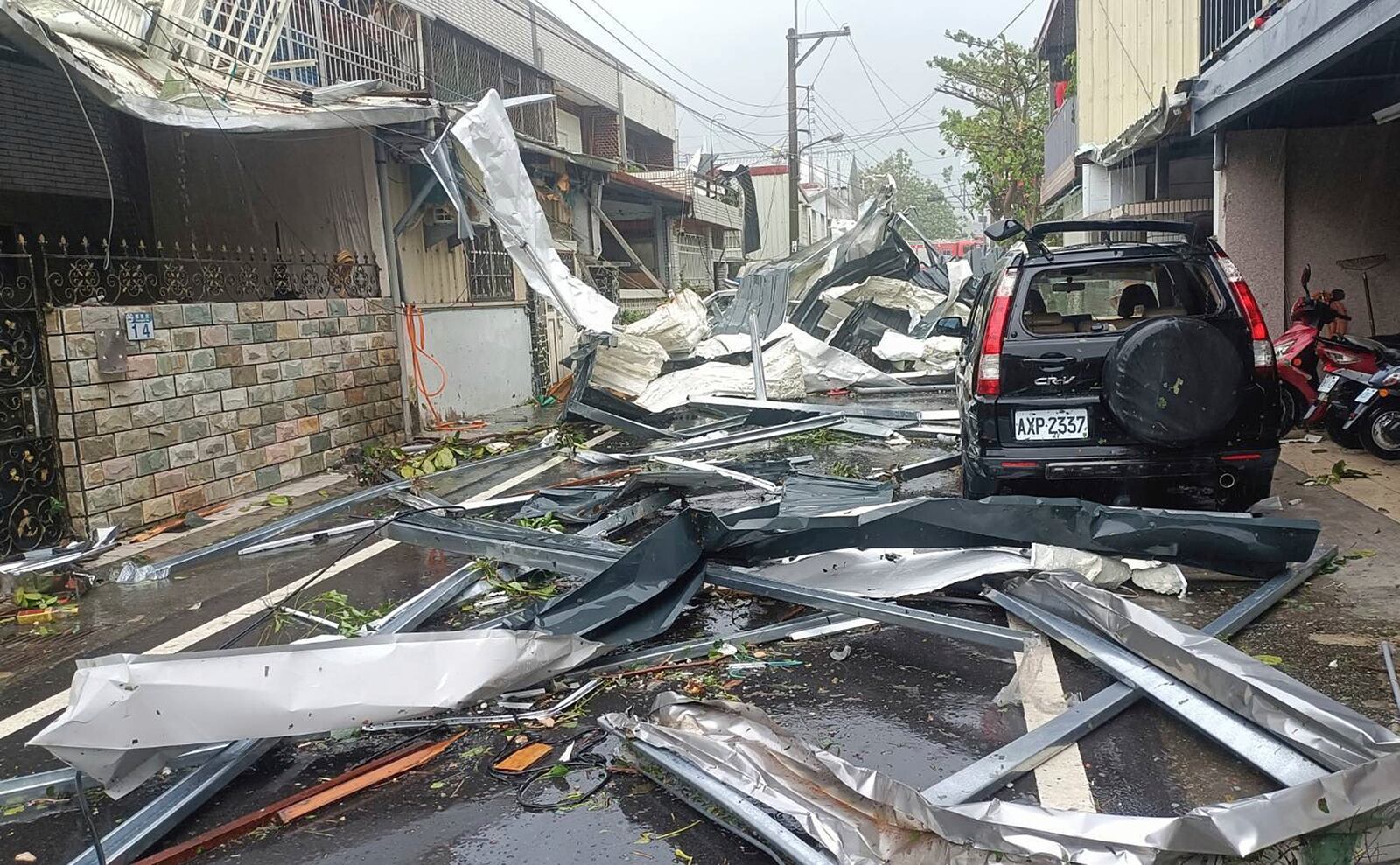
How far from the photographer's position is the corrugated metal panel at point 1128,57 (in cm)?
1156

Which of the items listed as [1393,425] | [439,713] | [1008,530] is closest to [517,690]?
[439,713]

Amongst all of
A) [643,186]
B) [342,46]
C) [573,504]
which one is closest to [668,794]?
[573,504]

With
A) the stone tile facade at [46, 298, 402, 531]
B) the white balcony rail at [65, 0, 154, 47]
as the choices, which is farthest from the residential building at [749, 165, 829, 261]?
the white balcony rail at [65, 0, 154, 47]

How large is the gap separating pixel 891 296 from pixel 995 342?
12787mm

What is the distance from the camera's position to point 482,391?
45.6 ft

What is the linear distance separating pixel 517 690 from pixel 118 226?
417 inches

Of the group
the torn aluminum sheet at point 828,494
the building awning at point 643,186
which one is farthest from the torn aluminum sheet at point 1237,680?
the building awning at point 643,186

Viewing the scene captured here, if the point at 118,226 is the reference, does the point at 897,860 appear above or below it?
below

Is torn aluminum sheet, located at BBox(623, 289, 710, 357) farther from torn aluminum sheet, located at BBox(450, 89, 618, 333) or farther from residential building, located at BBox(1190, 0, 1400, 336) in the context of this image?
residential building, located at BBox(1190, 0, 1400, 336)

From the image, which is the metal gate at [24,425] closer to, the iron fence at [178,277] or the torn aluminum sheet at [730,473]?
the iron fence at [178,277]

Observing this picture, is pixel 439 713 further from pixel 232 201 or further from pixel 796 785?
pixel 232 201

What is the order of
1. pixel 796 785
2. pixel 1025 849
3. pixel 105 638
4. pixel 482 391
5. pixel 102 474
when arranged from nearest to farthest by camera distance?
pixel 1025 849 → pixel 796 785 → pixel 105 638 → pixel 102 474 → pixel 482 391

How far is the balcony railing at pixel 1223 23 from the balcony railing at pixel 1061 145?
7.99m

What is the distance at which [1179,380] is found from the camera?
16.2 ft
